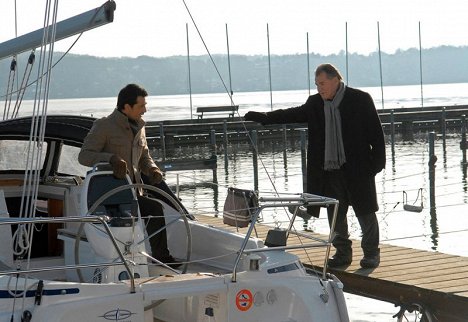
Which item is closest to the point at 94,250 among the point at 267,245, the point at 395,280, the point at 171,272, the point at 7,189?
the point at 171,272

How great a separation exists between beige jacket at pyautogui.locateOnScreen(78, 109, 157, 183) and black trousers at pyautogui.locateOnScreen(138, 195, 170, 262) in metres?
0.30

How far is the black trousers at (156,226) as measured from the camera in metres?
8.91

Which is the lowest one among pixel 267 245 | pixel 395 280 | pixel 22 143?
pixel 395 280

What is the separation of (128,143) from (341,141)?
7.74ft

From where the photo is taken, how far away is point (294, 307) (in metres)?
7.81

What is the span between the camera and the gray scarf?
33.5ft

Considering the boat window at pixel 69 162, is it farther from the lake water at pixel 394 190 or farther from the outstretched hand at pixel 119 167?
the outstretched hand at pixel 119 167

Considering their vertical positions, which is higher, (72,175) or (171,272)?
(72,175)

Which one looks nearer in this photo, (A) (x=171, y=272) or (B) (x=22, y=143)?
(A) (x=171, y=272)

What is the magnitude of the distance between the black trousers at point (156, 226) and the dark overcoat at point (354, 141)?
1.85 m

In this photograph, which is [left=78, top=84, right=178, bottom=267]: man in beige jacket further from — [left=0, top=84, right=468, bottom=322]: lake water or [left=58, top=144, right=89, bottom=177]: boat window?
[left=58, top=144, right=89, bottom=177]: boat window

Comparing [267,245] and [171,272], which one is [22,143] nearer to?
[171,272]

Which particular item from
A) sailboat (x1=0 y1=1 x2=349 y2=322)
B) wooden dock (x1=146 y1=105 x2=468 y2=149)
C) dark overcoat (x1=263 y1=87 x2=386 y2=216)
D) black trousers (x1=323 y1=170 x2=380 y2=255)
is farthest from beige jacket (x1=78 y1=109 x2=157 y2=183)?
wooden dock (x1=146 y1=105 x2=468 y2=149)

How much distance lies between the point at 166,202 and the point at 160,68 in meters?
172
